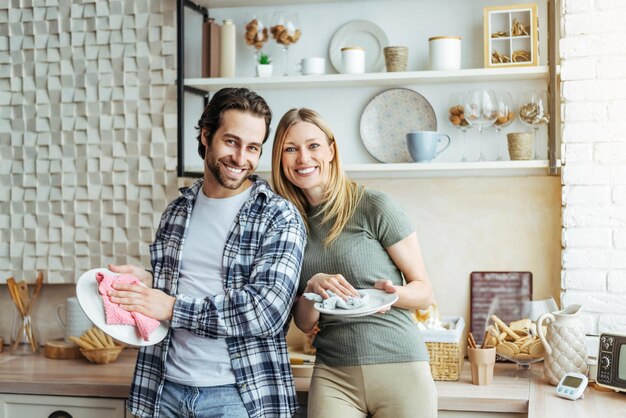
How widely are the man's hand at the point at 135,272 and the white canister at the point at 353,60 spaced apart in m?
1.09

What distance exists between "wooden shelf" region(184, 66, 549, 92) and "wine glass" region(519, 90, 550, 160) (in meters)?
0.07

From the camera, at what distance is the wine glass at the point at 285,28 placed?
9.62 feet

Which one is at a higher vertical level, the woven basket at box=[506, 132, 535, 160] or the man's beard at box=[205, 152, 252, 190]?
the woven basket at box=[506, 132, 535, 160]

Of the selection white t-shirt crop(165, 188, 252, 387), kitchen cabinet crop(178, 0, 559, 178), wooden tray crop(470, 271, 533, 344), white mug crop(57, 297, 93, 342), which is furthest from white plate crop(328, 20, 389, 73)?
white mug crop(57, 297, 93, 342)

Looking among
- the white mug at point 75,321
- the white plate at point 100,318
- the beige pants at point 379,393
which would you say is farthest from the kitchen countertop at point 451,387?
the white plate at point 100,318

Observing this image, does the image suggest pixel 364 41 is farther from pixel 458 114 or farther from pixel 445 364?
pixel 445 364

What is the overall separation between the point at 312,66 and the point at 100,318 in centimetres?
128

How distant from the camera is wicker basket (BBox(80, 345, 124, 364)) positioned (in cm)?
290

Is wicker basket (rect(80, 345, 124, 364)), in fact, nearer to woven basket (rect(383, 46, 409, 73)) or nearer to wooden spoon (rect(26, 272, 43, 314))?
wooden spoon (rect(26, 272, 43, 314))

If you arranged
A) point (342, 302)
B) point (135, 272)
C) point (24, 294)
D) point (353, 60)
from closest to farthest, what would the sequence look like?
point (342, 302) < point (135, 272) < point (353, 60) < point (24, 294)

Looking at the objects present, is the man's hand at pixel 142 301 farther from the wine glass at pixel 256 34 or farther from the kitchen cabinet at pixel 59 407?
the wine glass at pixel 256 34

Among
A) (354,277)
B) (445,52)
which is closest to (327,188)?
(354,277)

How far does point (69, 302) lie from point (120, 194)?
1.55 ft

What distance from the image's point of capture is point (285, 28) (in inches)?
115
